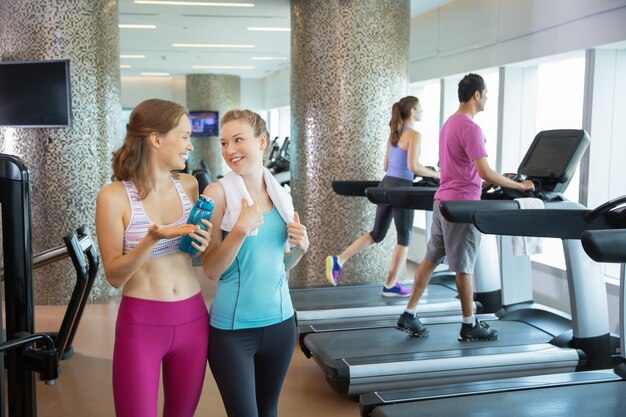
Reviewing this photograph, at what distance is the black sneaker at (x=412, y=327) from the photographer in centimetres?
388

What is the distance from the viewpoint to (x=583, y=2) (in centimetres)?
455

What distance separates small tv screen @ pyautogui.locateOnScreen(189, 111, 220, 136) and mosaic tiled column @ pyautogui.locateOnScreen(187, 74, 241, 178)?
7.9 inches

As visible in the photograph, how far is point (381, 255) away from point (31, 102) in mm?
3229

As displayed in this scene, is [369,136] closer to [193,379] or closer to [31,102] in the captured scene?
[31,102]

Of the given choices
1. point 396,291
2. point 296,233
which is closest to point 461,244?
point 396,291

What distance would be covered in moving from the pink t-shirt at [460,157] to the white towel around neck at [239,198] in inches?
68.6

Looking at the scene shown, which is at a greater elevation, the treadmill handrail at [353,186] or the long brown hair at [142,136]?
the long brown hair at [142,136]

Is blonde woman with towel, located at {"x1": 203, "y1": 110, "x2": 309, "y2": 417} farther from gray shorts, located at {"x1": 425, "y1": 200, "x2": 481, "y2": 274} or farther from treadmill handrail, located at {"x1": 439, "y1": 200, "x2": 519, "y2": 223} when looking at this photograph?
gray shorts, located at {"x1": 425, "y1": 200, "x2": 481, "y2": 274}

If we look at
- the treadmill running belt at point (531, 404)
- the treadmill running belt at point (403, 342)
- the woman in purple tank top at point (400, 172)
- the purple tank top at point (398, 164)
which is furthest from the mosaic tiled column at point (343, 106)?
the treadmill running belt at point (531, 404)

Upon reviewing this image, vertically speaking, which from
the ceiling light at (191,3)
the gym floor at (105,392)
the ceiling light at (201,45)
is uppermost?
the ceiling light at (201,45)

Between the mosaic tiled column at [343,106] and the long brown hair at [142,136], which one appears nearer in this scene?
the long brown hair at [142,136]

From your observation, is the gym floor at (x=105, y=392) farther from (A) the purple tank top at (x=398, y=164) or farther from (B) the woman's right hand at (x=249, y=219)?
(B) the woman's right hand at (x=249, y=219)

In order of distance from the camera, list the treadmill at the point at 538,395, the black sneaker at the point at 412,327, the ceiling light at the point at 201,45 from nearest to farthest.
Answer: the treadmill at the point at 538,395, the black sneaker at the point at 412,327, the ceiling light at the point at 201,45

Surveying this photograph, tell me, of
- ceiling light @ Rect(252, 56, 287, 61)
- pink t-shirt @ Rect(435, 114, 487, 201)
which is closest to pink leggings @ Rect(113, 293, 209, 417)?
pink t-shirt @ Rect(435, 114, 487, 201)
